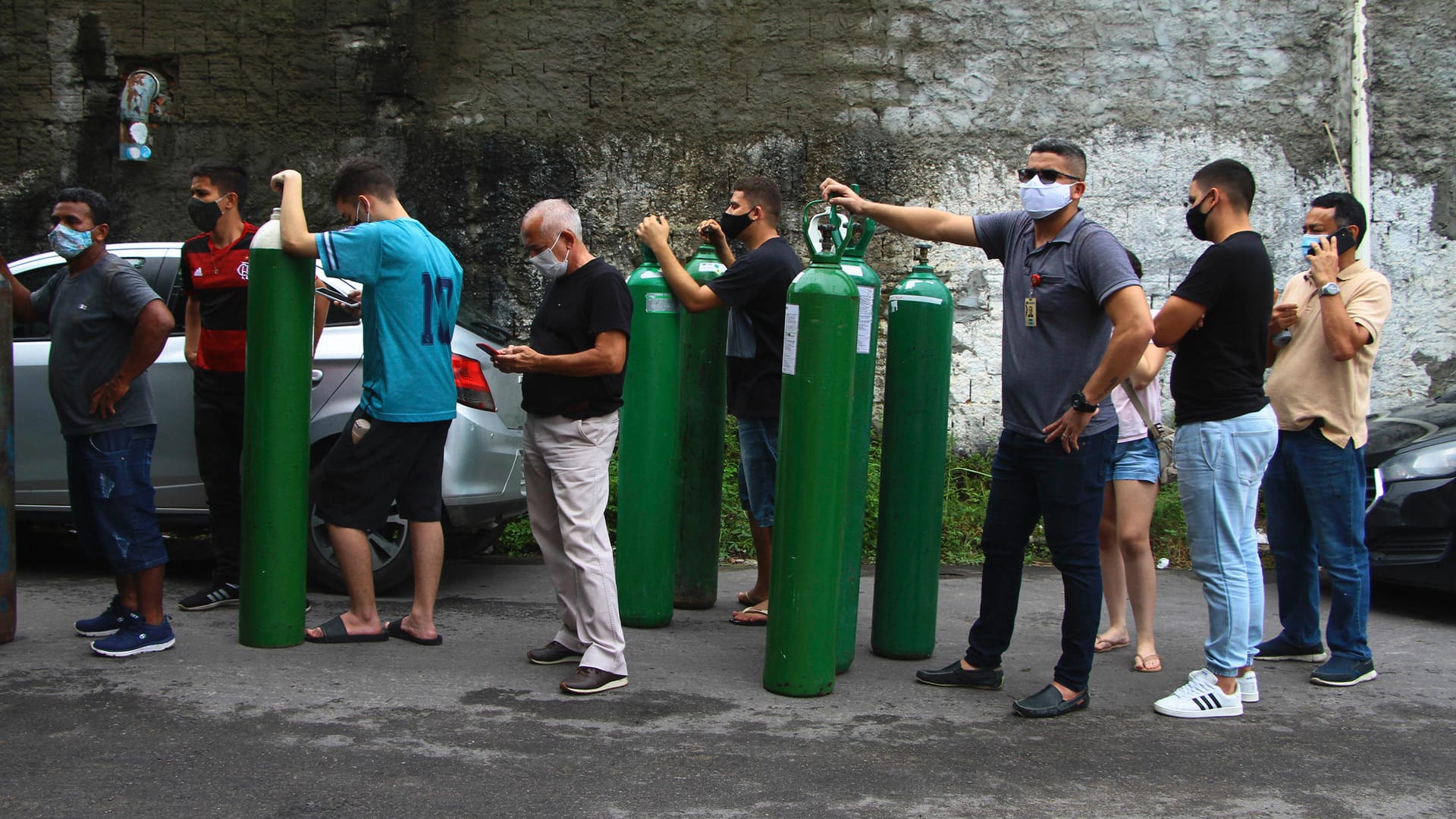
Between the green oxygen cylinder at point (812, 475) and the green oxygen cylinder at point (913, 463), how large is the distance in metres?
0.51

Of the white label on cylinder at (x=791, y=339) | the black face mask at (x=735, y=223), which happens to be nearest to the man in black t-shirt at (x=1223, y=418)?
the white label on cylinder at (x=791, y=339)

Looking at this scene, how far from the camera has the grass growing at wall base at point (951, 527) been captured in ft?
24.3

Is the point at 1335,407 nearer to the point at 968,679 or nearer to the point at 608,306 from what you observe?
the point at 968,679

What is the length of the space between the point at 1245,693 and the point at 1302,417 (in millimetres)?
1094

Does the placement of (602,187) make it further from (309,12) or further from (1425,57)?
(1425,57)

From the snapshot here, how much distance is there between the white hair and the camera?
179 inches

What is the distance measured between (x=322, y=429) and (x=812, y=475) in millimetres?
2589

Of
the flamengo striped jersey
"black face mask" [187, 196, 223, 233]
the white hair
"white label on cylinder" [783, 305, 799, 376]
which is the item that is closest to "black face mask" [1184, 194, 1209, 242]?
"white label on cylinder" [783, 305, 799, 376]

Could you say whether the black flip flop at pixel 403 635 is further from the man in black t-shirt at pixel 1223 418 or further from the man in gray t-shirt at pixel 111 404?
the man in black t-shirt at pixel 1223 418

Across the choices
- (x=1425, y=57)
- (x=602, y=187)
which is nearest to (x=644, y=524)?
(x=602, y=187)

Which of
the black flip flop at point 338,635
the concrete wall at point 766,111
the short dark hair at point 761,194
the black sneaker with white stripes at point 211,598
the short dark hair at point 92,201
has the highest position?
the concrete wall at point 766,111

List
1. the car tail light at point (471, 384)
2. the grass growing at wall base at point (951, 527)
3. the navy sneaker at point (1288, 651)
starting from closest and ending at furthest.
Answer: the navy sneaker at point (1288, 651)
the car tail light at point (471, 384)
the grass growing at wall base at point (951, 527)

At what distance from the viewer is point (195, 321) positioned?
570 cm

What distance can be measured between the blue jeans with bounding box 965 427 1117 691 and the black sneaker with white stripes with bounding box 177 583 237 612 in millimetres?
3298
